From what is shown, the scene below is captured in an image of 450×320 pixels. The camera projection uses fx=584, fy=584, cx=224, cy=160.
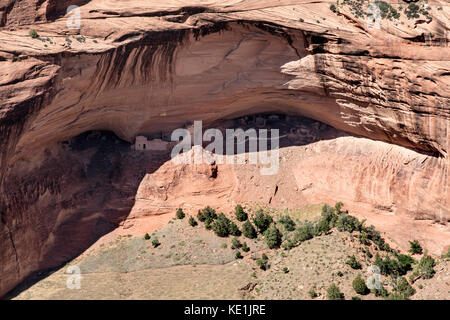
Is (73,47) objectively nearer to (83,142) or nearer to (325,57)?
(83,142)

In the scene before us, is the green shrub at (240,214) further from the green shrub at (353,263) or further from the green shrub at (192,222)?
the green shrub at (353,263)

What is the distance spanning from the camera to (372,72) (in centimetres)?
4250

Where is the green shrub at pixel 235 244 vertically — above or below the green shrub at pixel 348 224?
below

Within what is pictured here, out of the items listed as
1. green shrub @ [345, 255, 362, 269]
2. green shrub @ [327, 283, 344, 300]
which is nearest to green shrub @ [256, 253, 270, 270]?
green shrub @ [327, 283, 344, 300]

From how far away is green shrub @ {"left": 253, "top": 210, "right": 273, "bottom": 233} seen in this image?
4594 centimetres

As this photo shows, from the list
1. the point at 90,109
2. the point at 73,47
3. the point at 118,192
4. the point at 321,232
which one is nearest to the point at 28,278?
the point at 118,192

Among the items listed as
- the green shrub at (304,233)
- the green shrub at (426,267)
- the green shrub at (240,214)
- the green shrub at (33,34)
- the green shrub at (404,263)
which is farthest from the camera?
the green shrub at (240,214)

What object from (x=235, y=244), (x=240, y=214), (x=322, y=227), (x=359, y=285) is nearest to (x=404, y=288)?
(x=359, y=285)

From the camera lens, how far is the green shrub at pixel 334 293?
3972 centimetres

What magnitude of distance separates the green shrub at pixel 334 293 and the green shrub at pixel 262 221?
813cm

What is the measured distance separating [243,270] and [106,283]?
10000mm

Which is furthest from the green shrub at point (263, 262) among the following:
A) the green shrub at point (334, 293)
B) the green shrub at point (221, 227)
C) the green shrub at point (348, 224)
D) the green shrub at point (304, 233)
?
the green shrub at point (348, 224)

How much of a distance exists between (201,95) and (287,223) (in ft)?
40.6

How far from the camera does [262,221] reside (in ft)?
151
